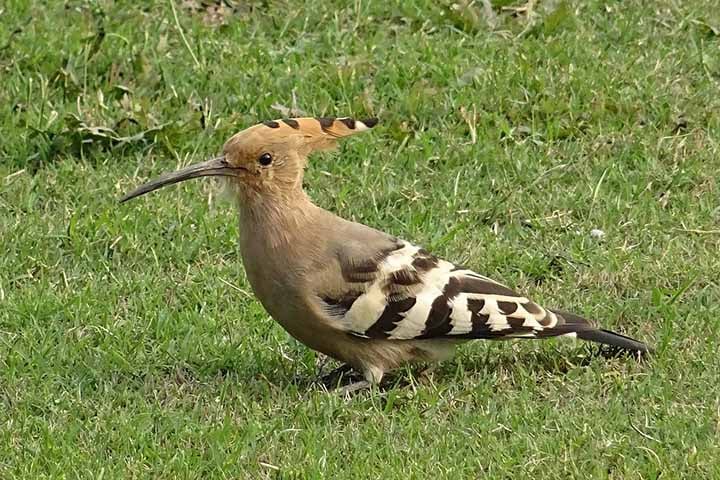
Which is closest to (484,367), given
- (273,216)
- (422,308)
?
(422,308)

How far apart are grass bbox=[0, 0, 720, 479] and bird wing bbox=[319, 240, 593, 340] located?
0.18m

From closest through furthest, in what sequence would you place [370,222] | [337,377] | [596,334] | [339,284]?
[339,284] < [596,334] < [337,377] < [370,222]

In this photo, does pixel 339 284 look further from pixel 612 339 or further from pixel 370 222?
pixel 370 222

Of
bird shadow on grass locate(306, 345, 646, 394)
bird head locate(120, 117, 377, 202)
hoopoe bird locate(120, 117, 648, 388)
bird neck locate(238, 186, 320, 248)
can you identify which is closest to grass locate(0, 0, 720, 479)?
bird shadow on grass locate(306, 345, 646, 394)

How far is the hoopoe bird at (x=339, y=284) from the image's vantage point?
16.0 feet

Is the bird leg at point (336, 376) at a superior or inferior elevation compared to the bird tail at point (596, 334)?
inferior

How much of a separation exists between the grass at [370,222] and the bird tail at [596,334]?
0.07 meters

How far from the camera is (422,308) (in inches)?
195

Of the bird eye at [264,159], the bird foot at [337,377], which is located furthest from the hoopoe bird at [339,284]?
the bird foot at [337,377]

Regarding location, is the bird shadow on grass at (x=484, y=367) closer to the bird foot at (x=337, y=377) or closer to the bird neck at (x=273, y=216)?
the bird foot at (x=337, y=377)

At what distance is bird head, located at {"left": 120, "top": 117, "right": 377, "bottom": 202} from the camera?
491cm

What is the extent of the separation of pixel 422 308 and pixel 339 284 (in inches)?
11.1

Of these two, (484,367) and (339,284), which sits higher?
(339,284)

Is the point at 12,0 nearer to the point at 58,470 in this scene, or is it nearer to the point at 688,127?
the point at 688,127
